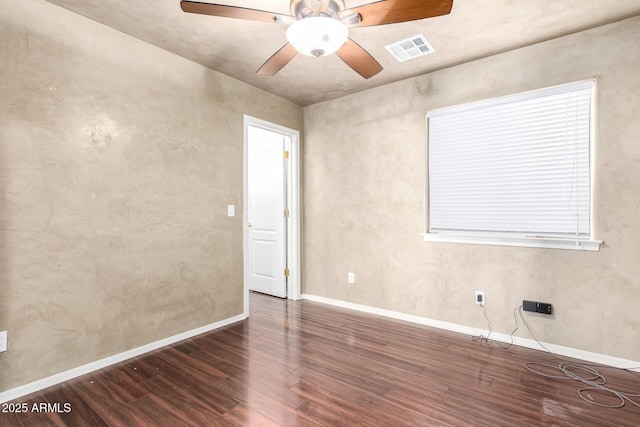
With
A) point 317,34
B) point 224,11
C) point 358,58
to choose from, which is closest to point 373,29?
point 358,58

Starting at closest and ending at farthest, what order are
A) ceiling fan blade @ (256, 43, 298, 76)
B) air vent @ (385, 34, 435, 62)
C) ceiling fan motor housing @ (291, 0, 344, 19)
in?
ceiling fan motor housing @ (291, 0, 344, 19), ceiling fan blade @ (256, 43, 298, 76), air vent @ (385, 34, 435, 62)

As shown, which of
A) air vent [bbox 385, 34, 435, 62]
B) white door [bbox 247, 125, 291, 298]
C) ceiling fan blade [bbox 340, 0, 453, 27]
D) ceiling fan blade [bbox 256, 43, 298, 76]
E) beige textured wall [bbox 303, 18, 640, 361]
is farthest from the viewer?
white door [bbox 247, 125, 291, 298]

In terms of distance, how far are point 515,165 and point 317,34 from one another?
2.17 m

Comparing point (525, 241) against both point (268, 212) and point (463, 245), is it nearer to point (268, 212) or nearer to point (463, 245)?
point (463, 245)

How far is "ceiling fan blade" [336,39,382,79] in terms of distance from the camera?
2.15 m

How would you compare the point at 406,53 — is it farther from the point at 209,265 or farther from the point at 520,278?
the point at 209,265

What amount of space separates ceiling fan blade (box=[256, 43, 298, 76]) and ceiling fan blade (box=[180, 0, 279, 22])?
0.30 metres

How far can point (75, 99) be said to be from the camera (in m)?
2.39

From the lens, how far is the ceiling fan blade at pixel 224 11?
68.2 inches

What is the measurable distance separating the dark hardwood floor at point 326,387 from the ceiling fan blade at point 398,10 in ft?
7.46

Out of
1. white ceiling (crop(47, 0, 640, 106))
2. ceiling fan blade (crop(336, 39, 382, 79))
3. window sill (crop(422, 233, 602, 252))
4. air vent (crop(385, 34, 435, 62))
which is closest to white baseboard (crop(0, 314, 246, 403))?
window sill (crop(422, 233, 602, 252))

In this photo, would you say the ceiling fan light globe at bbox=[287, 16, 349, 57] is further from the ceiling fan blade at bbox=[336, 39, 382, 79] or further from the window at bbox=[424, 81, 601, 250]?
the window at bbox=[424, 81, 601, 250]

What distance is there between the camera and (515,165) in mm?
2932

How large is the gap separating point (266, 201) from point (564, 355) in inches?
145
